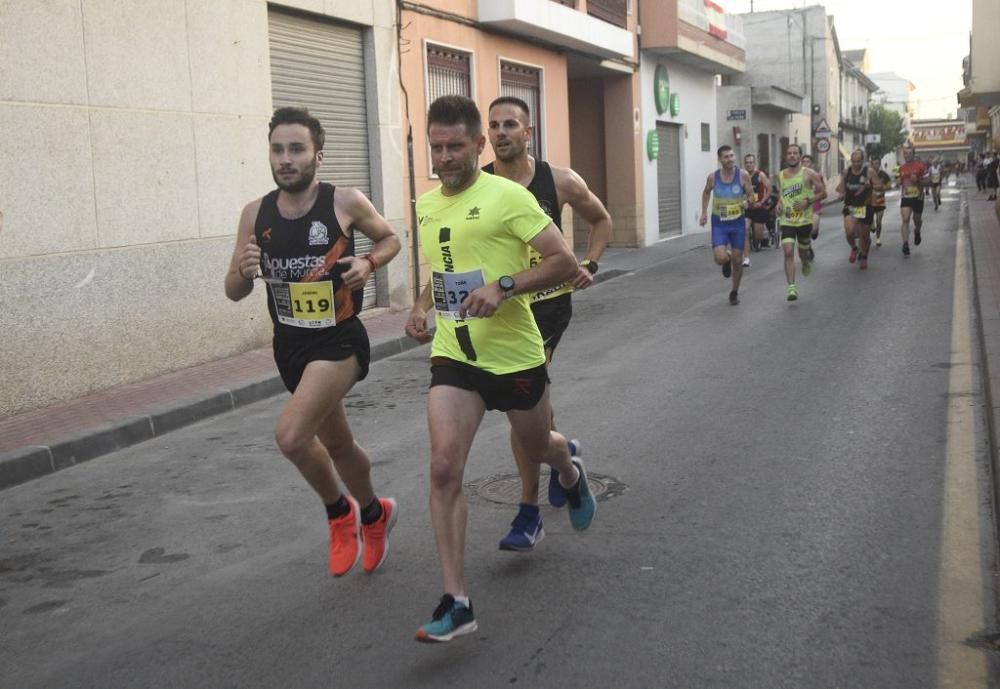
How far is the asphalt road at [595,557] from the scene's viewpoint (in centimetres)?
379

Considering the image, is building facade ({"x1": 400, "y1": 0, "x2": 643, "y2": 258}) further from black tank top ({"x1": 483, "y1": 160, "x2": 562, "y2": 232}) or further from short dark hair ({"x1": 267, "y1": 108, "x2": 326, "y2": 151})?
short dark hair ({"x1": 267, "y1": 108, "x2": 326, "y2": 151})

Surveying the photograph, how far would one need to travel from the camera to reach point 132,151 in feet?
33.0

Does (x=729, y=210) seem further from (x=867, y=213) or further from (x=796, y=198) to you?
(x=867, y=213)

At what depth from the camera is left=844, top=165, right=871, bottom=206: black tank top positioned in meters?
17.4

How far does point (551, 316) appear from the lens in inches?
226

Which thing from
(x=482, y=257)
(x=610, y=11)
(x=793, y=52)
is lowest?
(x=482, y=257)

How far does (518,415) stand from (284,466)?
2.82 meters

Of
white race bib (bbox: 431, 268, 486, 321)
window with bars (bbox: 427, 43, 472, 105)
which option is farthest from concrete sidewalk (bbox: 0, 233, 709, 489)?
window with bars (bbox: 427, 43, 472, 105)

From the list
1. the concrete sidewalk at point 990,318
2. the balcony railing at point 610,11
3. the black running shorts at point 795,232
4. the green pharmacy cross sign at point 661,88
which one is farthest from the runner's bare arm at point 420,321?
the green pharmacy cross sign at point 661,88

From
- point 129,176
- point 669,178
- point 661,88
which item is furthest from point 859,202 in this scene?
point 669,178

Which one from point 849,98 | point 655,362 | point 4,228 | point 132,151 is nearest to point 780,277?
point 655,362

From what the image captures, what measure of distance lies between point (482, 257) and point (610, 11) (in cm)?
2030

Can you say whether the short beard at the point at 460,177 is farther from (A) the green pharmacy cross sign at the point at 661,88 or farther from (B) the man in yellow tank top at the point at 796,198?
(A) the green pharmacy cross sign at the point at 661,88

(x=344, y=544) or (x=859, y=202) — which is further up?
(x=859, y=202)
